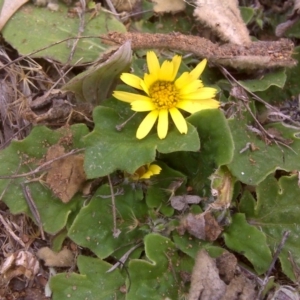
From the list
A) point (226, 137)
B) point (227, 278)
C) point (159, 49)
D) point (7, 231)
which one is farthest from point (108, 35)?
point (227, 278)

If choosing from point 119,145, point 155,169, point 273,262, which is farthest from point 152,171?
point 273,262

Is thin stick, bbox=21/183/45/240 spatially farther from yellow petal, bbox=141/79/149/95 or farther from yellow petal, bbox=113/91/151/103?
yellow petal, bbox=141/79/149/95

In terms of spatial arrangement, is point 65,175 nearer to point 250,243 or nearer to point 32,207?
point 32,207

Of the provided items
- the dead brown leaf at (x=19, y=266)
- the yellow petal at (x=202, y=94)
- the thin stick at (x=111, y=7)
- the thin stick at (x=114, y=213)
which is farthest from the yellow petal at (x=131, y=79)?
the dead brown leaf at (x=19, y=266)

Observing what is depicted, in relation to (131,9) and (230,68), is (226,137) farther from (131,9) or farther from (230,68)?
(131,9)

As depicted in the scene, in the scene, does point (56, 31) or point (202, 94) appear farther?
point (56, 31)

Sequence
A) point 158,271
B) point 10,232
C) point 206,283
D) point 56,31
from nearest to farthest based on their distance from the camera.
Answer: point 206,283 < point 158,271 < point 10,232 < point 56,31
